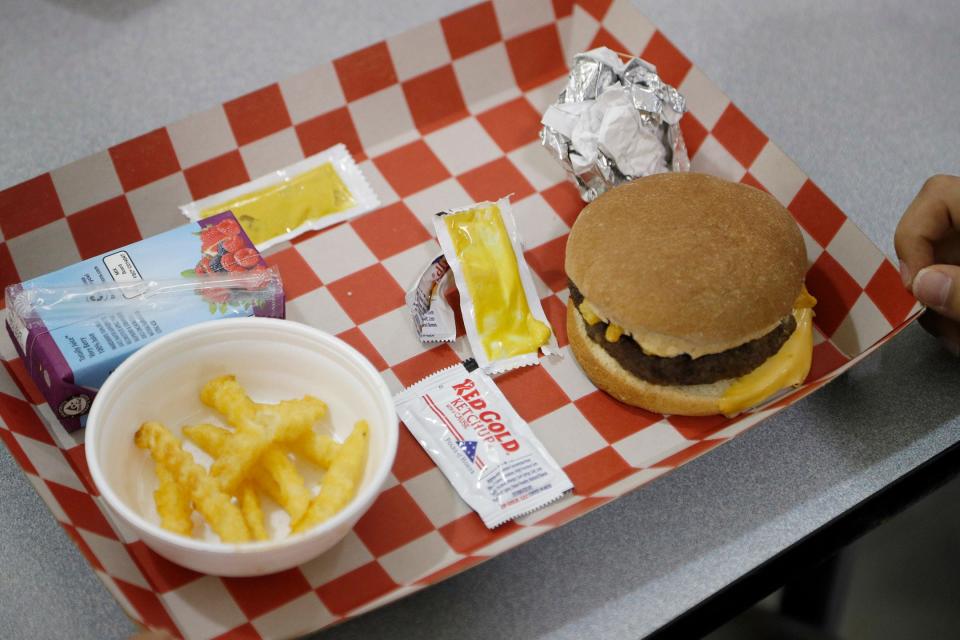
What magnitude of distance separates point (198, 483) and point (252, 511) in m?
0.08

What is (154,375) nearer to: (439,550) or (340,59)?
(439,550)

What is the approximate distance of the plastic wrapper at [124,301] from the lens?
1538 mm

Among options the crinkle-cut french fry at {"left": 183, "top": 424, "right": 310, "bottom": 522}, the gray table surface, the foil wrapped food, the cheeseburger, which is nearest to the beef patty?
the cheeseburger

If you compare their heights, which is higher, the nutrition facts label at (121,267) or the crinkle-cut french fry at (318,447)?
the nutrition facts label at (121,267)

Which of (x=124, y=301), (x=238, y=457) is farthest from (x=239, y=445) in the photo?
(x=124, y=301)

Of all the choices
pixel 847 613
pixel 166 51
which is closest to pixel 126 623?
pixel 847 613

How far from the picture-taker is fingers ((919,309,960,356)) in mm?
1669

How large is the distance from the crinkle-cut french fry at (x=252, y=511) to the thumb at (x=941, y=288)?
3.50 feet

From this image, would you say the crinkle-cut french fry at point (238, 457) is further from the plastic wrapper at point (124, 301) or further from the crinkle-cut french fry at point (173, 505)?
the plastic wrapper at point (124, 301)

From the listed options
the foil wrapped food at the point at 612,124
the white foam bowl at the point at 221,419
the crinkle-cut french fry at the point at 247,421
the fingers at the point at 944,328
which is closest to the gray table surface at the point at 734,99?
the fingers at the point at 944,328

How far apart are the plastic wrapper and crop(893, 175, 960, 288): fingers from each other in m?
1.06

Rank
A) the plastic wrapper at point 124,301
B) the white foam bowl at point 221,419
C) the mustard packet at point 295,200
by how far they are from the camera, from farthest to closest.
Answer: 1. the mustard packet at point 295,200
2. the plastic wrapper at point 124,301
3. the white foam bowl at point 221,419

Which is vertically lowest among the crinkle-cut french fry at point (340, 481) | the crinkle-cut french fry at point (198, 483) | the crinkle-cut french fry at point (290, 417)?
the crinkle-cut french fry at point (198, 483)

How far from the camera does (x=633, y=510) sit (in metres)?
1.53
